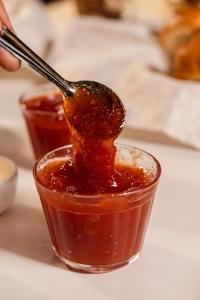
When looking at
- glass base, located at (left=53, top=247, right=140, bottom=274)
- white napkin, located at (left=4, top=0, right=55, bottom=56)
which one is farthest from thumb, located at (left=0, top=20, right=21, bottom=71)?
white napkin, located at (left=4, top=0, right=55, bottom=56)

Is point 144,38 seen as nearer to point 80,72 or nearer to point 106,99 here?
point 80,72

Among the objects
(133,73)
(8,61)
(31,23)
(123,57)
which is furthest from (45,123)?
(31,23)

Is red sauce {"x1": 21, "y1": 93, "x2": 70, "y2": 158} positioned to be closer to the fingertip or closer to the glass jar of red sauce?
the glass jar of red sauce

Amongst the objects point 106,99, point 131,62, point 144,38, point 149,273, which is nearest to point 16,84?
point 131,62

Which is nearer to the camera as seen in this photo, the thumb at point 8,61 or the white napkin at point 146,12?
the thumb at point 8,61

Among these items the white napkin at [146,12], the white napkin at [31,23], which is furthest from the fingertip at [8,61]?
the white napkin at [146,12]

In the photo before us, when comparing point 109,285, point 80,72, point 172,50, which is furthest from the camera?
point 172,50

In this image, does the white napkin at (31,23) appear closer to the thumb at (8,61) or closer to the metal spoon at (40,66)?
the thumb at (8,61)
